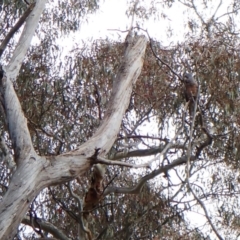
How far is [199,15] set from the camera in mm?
6602

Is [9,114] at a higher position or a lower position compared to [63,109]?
lower

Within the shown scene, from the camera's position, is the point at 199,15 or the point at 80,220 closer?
the point at 80,220

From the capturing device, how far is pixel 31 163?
107 inches

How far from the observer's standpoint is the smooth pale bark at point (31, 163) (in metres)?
2.58

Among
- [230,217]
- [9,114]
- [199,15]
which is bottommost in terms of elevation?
[9,114]

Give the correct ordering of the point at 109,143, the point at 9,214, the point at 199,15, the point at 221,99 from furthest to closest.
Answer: the point at 199,15 < the point at 221,99 < the point at 109,143 < the point at 9,214

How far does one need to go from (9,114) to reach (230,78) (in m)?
2.75

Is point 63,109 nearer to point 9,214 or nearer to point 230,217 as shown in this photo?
point 230,217

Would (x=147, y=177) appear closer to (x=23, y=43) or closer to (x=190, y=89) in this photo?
(x=190, y=89)

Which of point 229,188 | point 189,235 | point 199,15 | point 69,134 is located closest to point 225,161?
point 229,188

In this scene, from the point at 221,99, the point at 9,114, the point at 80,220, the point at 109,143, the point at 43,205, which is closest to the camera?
the point at 9,114

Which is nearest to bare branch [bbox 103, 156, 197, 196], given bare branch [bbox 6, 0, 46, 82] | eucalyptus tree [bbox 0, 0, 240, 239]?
eucalyptus tree [bbox 0, 0, 240, 239]

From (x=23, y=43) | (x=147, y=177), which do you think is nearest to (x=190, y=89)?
(x=147, y=177)

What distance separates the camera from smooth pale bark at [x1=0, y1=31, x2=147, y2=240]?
102 inches
